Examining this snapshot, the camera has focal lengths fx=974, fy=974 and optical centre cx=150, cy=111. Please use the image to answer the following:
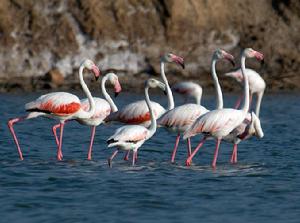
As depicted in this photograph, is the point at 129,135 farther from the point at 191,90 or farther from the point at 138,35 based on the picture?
the point at 138,35

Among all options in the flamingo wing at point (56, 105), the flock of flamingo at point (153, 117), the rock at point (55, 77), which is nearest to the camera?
the flock of flamingo at point (153, 117)

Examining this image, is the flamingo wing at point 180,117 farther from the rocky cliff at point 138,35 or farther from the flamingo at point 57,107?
the rocky cliff at point 138,35

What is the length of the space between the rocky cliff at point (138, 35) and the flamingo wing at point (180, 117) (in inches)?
495

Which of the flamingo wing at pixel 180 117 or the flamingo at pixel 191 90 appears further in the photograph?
the flamingo at pixel 191 90

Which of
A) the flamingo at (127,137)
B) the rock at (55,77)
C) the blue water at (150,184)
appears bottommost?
the blue water at (150,184)

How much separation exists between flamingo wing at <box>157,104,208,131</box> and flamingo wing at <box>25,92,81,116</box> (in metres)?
1.27

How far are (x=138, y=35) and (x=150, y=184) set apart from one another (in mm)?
16244

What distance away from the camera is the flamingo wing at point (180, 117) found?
44.8 ft

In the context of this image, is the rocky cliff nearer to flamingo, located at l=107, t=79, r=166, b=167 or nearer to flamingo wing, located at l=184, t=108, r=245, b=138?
flamingo wing, located at l=184, t=108, r=245, b=138

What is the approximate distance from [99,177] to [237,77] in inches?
188

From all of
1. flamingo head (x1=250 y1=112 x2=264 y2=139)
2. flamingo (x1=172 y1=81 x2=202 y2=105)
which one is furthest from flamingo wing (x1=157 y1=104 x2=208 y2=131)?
flamingo (x1=172 y1=81 x2=202 y2=105)

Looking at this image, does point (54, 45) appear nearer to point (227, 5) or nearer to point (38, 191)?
point (227, 5)

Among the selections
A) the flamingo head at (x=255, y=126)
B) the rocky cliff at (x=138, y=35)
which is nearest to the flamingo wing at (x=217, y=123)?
the flamingo head at (x=255, y=126)

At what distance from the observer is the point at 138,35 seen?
28.0 meters
